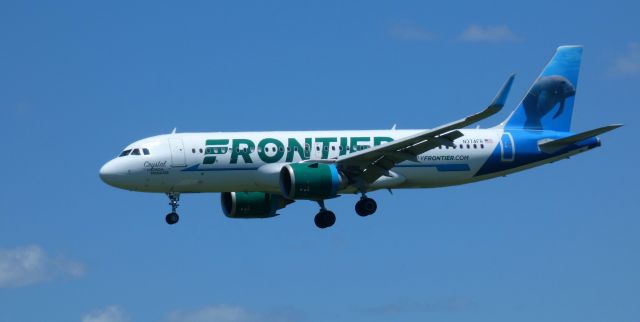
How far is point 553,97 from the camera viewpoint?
74.3 metres

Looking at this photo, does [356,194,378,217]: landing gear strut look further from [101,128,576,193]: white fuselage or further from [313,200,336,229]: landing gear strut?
[313,200,336,229]: landing gear strut

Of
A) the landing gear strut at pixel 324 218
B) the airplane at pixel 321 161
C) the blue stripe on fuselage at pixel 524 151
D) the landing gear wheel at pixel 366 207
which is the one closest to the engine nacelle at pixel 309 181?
the airplane at pixel 321 161

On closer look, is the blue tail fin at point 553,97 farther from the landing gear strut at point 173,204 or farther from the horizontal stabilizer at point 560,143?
the landing gear strut at point 173,204

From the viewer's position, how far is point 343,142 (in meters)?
68.2

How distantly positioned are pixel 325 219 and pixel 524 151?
34.3 ft

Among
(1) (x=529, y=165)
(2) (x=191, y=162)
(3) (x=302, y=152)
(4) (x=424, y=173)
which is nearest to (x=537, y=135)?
(1) (x=529, y=165)

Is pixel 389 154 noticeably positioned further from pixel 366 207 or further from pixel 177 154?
pixel 177 154

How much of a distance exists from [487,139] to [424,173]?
147 inches

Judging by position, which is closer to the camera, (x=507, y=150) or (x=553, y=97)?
(x=507, y=150)

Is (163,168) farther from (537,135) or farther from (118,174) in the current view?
(537,135)

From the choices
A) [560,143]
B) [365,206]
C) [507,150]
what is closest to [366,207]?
[365,206]

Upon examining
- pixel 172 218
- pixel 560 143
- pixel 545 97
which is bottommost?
pixel 172 218

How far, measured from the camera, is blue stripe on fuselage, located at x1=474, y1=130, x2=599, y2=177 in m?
69.8

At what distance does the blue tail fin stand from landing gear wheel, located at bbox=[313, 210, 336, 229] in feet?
34.1
